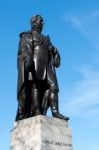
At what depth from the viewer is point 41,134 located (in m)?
11.9

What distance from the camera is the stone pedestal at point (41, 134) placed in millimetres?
11883

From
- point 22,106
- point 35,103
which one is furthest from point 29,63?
point 22,106

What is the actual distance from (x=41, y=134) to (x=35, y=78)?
210 cm

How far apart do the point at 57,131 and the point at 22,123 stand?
1138mm

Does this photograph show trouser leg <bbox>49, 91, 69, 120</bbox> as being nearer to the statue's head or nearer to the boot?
the boot

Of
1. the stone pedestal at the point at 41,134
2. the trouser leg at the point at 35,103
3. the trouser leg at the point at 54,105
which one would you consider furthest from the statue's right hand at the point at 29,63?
the stone pedestal at the point at 41,134

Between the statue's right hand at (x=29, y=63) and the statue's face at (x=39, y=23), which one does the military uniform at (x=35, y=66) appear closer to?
the statue's right hand at (x=29, y=63)

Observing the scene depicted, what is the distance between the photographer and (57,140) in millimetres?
12258

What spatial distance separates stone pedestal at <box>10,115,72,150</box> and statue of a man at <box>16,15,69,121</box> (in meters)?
0.35

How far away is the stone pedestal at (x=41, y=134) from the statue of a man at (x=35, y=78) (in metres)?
0.35

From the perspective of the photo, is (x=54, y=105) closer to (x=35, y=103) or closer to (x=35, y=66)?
(x=35, y=103)

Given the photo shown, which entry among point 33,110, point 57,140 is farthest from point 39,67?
point 57,140

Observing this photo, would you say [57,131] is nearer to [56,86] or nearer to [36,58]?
[56,86]

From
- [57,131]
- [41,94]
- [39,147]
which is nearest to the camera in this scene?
[39,147]
